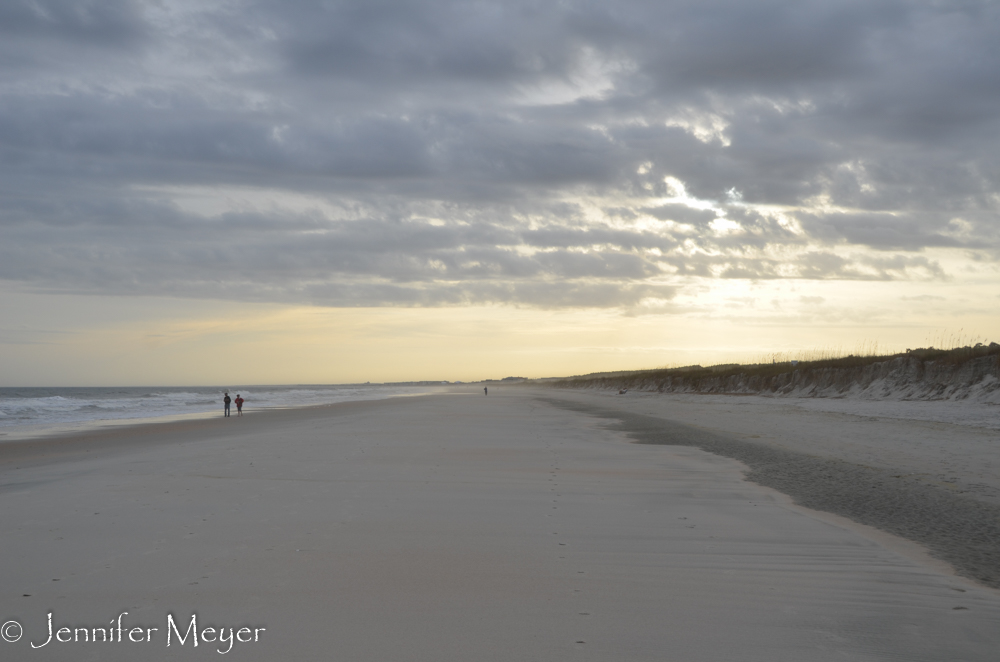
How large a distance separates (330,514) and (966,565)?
622 centimetres

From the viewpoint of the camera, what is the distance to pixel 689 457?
12641mm

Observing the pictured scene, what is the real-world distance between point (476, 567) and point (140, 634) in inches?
96.2

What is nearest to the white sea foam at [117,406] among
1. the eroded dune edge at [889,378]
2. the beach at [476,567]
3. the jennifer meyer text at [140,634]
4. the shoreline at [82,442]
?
the shoreline at [82,442]

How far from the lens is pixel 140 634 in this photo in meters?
3.92

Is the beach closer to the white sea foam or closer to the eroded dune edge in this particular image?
the eroded dune edge

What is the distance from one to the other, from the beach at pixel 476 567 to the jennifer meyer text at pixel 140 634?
2 cm

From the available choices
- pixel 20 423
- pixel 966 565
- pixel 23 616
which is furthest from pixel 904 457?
pixel 20 423

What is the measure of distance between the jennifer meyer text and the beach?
2 cm

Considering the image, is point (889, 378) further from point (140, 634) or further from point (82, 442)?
point (140, 634)

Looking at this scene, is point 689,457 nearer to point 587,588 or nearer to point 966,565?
point 966,565

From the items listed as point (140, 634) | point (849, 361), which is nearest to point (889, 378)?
point (849, 361)

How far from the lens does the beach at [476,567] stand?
3.78 meters

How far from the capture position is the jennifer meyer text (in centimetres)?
383

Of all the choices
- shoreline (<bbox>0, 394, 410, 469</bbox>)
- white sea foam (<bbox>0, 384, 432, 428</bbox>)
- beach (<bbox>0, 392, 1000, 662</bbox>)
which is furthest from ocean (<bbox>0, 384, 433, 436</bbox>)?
beach (<bbox>0, 392, 1000, 662</bbox>)
